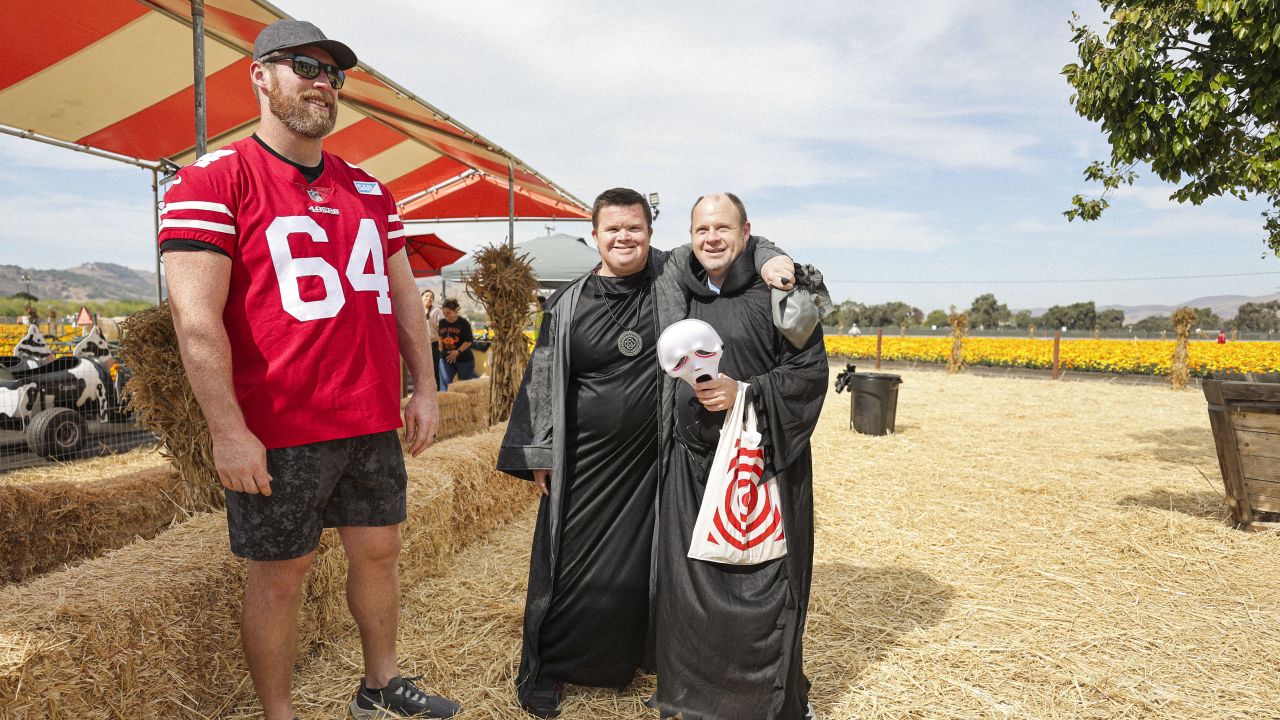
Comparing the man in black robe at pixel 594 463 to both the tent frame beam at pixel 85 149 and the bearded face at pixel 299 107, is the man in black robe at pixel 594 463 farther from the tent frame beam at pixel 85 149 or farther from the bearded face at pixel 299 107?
the tent frame beam at pixel 85 149

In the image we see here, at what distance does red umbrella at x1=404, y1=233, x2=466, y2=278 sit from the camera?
12.2 metres

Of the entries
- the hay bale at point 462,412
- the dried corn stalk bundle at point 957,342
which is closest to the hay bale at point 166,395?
the hay bale at point 462,412

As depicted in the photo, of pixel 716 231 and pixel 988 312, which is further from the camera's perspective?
pixel 988 312

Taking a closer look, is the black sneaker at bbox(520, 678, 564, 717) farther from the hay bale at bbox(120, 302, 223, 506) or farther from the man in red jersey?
the hay bale at bbox(120, 302, 223, 506)

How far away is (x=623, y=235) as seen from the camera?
256cm

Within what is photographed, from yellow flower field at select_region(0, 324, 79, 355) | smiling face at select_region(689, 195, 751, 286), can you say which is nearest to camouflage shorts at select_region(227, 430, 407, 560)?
smiling face at select_region(689, 195, 751, 286)

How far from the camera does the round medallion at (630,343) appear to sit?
2.63 m

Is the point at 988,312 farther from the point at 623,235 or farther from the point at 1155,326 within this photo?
the point at 623,235

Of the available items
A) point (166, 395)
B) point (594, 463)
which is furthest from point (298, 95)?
point (166, 395)

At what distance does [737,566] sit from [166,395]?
112 inches

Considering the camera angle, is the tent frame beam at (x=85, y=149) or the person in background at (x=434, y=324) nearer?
the tent frame beam at (x=85, y=149)

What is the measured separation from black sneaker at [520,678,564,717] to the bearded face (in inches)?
85.1

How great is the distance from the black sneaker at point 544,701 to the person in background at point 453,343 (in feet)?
24.3

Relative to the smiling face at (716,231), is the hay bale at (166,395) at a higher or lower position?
lower
